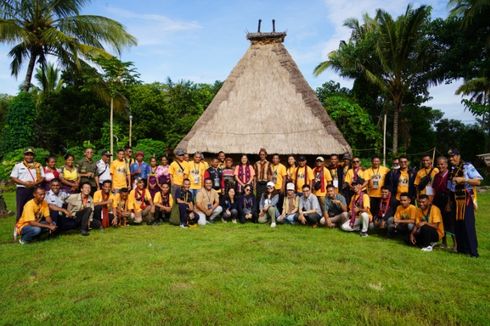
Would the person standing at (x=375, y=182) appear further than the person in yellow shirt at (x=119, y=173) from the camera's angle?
No

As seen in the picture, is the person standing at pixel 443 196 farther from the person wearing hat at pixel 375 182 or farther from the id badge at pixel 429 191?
the person wearing hat at pixel 375 182

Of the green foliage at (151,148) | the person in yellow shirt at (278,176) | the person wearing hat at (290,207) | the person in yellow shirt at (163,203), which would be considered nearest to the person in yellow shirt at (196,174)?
the person in yellow shirt at (163,203)

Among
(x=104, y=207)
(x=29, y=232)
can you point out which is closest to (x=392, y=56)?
(x=104, y=207)

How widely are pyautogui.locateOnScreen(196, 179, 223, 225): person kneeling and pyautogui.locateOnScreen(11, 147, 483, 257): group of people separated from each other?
0.08 ft

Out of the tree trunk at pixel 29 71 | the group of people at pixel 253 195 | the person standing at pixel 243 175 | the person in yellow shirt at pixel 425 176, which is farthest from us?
the tree trunk at pixel 29 71

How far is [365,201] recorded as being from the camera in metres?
6.94

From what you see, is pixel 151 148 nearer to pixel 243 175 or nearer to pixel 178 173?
pixel 178 173

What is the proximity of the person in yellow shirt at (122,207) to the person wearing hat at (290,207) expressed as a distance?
3279 mm

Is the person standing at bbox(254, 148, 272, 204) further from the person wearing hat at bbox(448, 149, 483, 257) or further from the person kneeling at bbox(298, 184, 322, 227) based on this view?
the person wearing hat at bbox(448, 149, 483, 257)

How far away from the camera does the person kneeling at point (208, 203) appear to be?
7867 mm

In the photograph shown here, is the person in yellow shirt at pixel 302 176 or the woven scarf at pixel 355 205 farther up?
the person in yellow shirt at pixel 302 176

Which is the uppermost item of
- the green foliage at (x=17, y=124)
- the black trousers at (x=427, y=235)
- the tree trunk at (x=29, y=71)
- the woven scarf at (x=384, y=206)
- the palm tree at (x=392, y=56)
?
the palm tree at (x=392, y=56)

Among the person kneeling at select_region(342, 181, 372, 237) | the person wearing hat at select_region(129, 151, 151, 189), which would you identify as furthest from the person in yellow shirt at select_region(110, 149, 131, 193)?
the person kneeling at select_region(342, 181, 372, 237)

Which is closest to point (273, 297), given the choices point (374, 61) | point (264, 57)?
point (264, 57)
